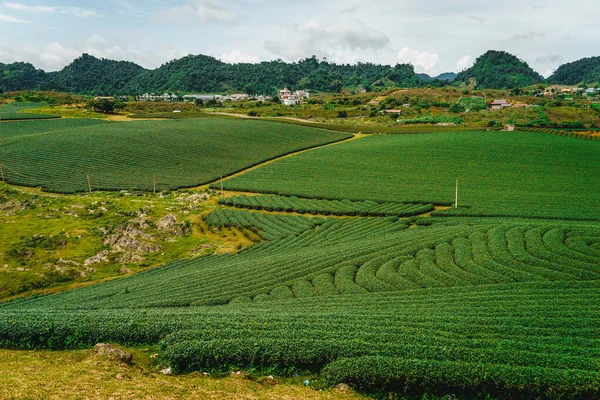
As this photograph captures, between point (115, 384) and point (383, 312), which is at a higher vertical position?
point (115, 384)

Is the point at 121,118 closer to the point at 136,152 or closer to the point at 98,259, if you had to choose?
the point at 136,152

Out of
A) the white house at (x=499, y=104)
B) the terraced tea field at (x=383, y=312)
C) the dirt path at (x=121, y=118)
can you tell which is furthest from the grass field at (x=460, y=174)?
the dirt path at (x=121, y=118)

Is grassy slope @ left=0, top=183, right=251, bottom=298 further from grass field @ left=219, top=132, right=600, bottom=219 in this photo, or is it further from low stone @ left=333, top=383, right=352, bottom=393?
low stone @ left=333, top=383, right=352, bottom=393

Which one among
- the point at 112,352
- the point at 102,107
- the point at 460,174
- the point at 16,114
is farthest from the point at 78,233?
the point at 102,107

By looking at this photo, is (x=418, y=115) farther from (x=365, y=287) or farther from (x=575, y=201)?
(x=365, y=287)

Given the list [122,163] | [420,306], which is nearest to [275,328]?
[420,306]
